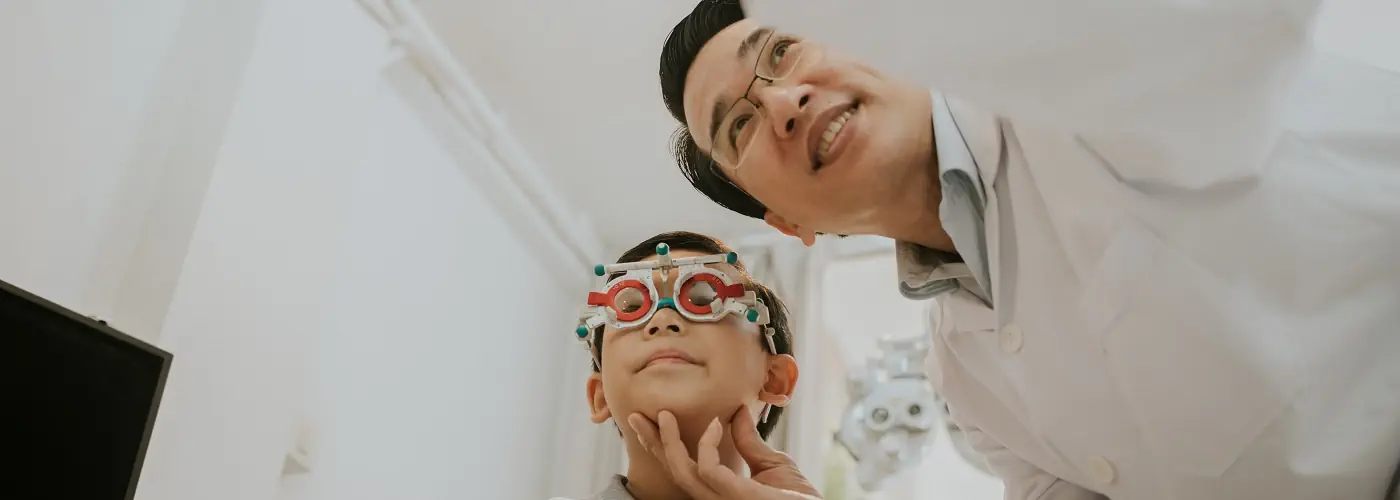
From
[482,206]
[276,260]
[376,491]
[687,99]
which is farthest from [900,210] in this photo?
[482,206]

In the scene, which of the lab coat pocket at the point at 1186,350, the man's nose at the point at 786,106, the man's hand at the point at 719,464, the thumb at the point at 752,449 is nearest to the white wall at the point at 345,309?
the man's hand at the point at 719,464

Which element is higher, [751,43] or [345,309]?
[751,43]

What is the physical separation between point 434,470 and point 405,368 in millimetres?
211

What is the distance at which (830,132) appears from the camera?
1.05m

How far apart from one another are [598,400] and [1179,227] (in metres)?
0.82

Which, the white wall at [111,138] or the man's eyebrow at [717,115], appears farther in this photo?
the white wall at [111,138]

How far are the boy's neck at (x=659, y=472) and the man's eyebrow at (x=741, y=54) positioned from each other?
0.38 m

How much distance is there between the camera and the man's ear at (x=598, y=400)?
4.56ft

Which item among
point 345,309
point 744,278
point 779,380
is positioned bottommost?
point 345,309

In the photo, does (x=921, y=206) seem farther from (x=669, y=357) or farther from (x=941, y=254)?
(x=669, y=357)

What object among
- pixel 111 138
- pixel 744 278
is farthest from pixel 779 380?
pixel 111 138

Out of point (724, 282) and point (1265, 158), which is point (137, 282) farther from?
point (1265, 158)

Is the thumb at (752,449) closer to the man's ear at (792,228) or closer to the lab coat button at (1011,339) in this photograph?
the man's ear at (792,228)

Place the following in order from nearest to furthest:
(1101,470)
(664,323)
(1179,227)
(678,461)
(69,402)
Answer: (1179,227) → (1101,470) → (69,402) → (678,461) → (664,323)
